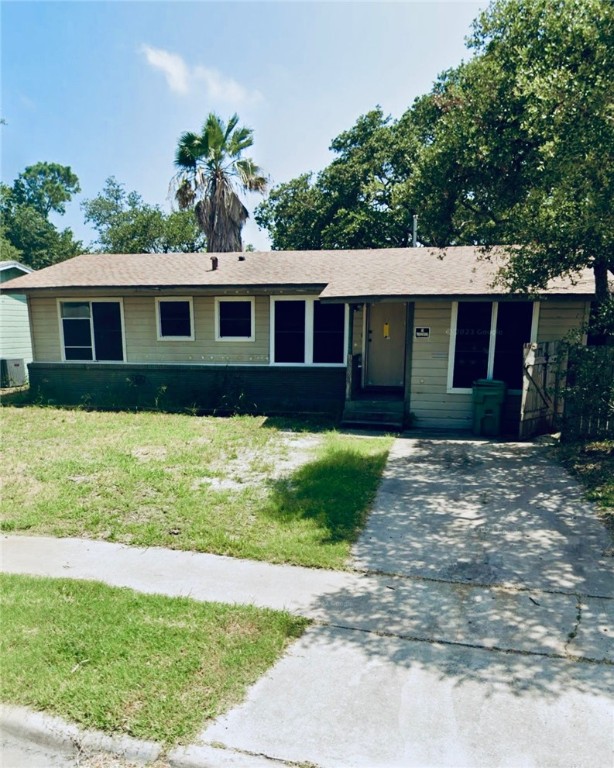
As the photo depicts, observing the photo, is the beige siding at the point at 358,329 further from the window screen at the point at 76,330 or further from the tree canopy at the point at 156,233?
the tree canopy at the point at 156,233

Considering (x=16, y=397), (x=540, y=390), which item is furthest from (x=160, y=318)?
(x=540, y=390)

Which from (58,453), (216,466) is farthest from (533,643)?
(58,453)

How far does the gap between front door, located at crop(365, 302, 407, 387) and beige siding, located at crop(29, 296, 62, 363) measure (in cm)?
847

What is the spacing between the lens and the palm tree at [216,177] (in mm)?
18609

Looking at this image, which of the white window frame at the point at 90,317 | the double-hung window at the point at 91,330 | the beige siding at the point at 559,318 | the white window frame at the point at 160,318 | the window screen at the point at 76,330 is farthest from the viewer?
the window screen at the point at 76,330

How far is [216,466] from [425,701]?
5.03 metres

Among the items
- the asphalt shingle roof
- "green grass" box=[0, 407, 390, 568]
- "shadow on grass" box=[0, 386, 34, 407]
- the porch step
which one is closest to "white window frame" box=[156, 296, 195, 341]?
the asphalt shingle roof

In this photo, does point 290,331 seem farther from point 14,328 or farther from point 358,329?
point 14,328

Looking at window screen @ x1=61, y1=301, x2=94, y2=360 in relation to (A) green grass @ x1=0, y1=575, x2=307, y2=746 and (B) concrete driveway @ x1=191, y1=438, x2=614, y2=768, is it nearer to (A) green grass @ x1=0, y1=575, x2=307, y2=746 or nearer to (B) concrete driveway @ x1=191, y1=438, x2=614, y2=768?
(A) green grass @ x1=0, y1=575, x2=307, y2=746

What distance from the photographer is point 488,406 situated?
30.2ft

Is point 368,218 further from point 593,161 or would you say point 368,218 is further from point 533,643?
point 533,643

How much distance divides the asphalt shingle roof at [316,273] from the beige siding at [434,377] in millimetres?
610

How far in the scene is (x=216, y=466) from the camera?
23.7 feet

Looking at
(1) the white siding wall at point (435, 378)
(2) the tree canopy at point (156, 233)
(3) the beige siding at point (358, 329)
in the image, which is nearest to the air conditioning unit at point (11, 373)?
(3) the beige siding at point (358, 329)
